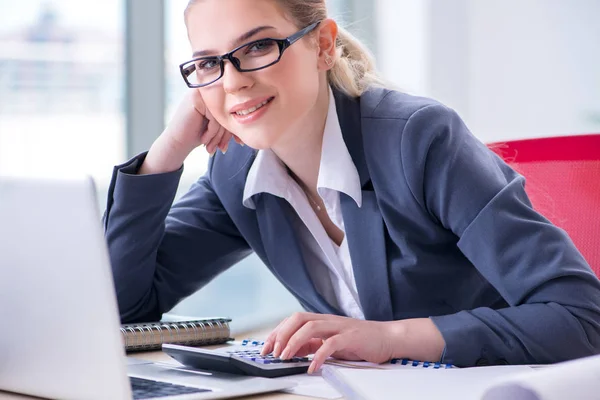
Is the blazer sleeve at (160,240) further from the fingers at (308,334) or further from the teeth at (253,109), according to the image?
the fingers at (308,334)

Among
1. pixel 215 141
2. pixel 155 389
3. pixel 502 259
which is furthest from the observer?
pixel 215 141

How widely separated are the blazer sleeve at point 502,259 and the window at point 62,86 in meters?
1.46

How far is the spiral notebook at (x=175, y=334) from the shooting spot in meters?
1.30

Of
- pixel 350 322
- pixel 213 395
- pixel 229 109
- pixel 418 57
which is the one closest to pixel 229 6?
pixel 229 109

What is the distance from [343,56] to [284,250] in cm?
40

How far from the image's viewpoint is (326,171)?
1437 mm

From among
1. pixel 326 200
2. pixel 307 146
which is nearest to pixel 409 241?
pixel 326 200

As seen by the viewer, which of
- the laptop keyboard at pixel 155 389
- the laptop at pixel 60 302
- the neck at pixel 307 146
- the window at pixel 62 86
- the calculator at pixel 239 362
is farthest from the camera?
the window at pixel 62 86

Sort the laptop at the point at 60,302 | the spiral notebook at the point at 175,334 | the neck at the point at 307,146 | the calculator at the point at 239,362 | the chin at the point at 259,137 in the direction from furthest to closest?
the neck at the point at 307,146 → the chin at the point at 259,137 → the spiral notebook at the point at 175,334 → the calculator at the point at 239,362 → the laptop at the point at 60,302

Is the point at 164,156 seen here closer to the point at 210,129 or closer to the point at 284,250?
the point at 210,129

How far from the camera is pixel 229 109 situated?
1.42 metres

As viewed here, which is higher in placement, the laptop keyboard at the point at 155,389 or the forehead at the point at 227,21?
the forehead at the point at 227,21

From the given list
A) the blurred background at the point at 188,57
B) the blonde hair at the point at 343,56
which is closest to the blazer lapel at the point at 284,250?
the blonde hair at the point at 343,56

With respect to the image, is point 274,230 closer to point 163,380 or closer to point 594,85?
point 163,380
